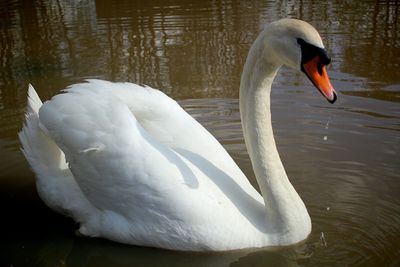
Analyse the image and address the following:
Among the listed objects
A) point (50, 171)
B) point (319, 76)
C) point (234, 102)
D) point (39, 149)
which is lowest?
point (234, 102)

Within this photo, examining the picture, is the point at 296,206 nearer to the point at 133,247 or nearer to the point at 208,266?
the point at 208,266

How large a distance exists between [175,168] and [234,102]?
3.60 meters

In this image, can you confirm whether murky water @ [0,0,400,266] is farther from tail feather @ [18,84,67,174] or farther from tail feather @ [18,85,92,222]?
tail feather @ [18,84,67,174]

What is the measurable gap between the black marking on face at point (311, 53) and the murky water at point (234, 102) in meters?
1.43

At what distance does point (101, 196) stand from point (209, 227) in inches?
33.7

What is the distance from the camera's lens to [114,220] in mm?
4031

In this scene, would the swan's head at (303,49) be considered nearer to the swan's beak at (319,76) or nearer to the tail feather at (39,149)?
the swan's beak at (319,76)

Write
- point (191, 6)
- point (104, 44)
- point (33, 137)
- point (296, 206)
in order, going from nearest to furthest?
point (296, 206) < point (33, 137) < point (104, 44) < point (191, 6)

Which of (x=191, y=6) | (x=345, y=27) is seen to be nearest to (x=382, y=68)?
(x=345, y=27)

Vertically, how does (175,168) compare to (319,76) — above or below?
below

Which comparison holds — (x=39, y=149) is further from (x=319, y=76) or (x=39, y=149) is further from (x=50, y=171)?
(x=319, y=76)

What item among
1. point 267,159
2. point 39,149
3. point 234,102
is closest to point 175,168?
point 267,159

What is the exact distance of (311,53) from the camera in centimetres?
336

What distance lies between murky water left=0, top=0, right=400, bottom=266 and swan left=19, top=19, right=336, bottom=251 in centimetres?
21
